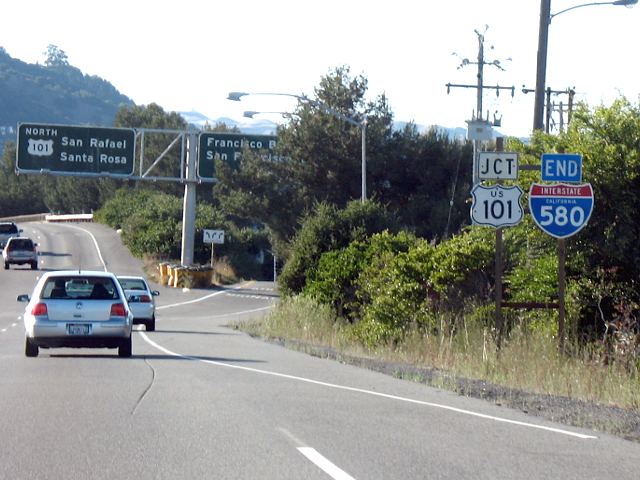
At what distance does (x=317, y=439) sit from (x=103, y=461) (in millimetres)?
2223

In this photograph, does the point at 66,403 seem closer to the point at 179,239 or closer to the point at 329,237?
the point at 329,237

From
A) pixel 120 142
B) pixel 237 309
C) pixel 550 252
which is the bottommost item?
pixel 237 309

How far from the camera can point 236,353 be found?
884 inches

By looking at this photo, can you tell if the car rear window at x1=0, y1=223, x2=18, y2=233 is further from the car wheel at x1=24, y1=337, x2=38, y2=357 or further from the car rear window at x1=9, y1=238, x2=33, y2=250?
the car wheel at x1=24, y1=337, x2=38, y2=357

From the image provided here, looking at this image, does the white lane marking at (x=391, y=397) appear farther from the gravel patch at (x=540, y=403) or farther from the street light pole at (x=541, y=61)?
the street light pole at (x=541, y=61)

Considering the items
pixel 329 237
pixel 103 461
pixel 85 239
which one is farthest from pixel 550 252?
pixel 85 239

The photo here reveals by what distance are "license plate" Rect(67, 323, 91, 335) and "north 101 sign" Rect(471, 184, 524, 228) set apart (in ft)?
23.1

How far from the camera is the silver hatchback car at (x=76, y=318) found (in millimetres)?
19516

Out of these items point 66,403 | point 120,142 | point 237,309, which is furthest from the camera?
point 120,142

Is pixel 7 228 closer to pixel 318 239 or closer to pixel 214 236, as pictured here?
pixel 214 236

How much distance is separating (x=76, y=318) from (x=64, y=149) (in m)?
36.1

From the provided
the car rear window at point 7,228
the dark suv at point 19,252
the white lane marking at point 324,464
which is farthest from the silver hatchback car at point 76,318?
the car rear window at point 7,228

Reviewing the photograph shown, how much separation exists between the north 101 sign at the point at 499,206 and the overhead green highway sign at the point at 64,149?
3818 cm

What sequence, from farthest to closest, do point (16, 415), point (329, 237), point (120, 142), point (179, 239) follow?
point (179, 239), point (120, 142), point (329, 237), point (16, 415)
